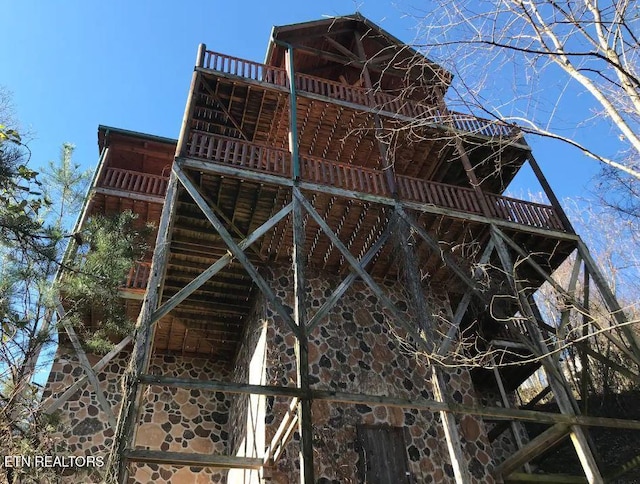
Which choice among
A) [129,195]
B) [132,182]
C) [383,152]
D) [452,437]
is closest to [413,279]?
[452,437]

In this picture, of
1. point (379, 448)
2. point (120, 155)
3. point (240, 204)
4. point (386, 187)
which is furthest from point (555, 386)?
point (120, 155)

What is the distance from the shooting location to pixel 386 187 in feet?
34.6

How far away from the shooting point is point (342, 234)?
10875mm

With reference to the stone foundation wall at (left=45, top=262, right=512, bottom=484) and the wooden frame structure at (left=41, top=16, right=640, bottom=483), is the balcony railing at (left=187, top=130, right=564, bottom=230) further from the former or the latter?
the stone foundation wall at (left=45, top=262, right=512, bottom=484)

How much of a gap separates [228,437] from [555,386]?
6.94 metres

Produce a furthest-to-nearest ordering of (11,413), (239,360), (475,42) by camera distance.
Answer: (239,360) < (11,413) < (475,42)

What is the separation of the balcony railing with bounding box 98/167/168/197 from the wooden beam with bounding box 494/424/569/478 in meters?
9.87

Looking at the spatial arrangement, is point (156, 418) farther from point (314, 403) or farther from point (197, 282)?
point (197, 282)

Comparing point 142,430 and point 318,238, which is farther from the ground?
point 318,238

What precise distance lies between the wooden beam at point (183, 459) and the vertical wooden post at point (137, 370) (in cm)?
16

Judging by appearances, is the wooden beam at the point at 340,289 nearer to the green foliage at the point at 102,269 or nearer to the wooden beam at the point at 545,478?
the green foliage at the point at 102,269

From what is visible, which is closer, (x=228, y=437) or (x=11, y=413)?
(x=11, y=413)

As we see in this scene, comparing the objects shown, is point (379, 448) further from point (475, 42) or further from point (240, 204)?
point (475, 42)

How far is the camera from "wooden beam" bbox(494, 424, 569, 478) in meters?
8.38
